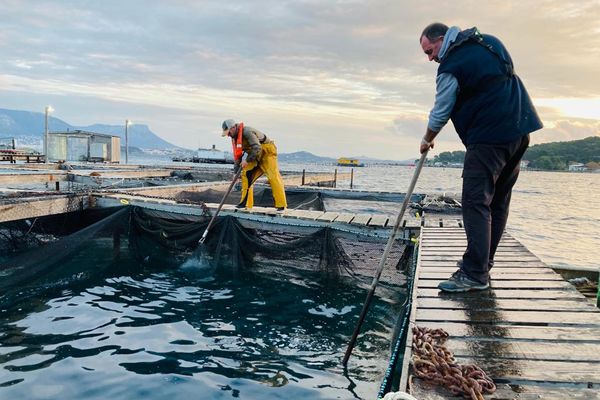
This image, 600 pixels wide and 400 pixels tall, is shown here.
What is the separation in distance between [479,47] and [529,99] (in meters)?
0.68

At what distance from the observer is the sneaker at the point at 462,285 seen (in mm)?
3834

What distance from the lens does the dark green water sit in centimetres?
434

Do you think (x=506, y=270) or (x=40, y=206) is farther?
(x=40, y=206)

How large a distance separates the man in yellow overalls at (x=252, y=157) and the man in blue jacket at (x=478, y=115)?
17.0 feet

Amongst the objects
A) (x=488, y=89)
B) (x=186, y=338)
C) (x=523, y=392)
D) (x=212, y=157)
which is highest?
(x=212, y=157)

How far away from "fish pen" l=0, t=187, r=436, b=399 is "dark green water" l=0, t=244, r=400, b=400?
0.07 ft

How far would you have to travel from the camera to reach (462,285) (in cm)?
384

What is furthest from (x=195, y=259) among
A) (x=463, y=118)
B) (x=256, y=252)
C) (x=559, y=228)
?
(x=559, y=228)

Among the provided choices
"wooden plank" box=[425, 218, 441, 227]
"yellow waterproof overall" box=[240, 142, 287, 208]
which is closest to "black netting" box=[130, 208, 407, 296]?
"wooden plank" box=[425, 218, 441, 227]

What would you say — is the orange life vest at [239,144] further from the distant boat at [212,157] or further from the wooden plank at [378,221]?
the distant boat at [212,157]

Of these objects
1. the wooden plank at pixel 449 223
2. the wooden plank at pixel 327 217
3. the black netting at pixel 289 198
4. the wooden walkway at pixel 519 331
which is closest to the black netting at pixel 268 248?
the wooden plank at pixel 327 217

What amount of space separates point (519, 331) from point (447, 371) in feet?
3.16

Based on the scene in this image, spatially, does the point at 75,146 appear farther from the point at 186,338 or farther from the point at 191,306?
the point at 186,338

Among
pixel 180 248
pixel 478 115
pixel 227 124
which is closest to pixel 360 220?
pixel 227 124
